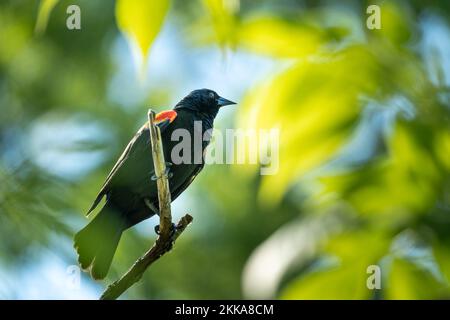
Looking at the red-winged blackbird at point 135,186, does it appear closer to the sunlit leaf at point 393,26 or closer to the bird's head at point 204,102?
the bird's head at point 204,102

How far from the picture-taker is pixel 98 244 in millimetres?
2385

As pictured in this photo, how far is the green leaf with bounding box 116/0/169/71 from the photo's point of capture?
1591mm

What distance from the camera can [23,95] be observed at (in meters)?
6.65

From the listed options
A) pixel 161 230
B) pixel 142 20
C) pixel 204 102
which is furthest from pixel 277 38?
pixel 204 102

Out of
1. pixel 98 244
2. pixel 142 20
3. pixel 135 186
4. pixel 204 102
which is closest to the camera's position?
pixel 142 20

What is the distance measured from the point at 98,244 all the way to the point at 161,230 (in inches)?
10.3

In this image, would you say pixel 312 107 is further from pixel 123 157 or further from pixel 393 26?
pixel 123 157

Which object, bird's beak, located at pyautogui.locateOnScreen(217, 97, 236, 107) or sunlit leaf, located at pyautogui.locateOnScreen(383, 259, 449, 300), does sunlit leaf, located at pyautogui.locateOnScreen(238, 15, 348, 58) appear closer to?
sunlit leaf, located at pyautogui.locateOnScreen(383, 259, 449, 300)

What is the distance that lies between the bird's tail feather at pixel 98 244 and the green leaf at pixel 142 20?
82 centimetres

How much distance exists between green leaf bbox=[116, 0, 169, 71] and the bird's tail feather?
82 centimetres

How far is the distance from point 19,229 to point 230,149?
1.03m

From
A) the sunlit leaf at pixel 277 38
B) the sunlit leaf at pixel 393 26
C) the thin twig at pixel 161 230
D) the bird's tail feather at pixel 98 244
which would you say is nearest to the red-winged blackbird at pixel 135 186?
the bird's tail feather at pixel 98 244

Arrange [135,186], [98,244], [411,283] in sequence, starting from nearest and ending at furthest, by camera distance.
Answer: [411,283] → [98,244] → [135,186]
